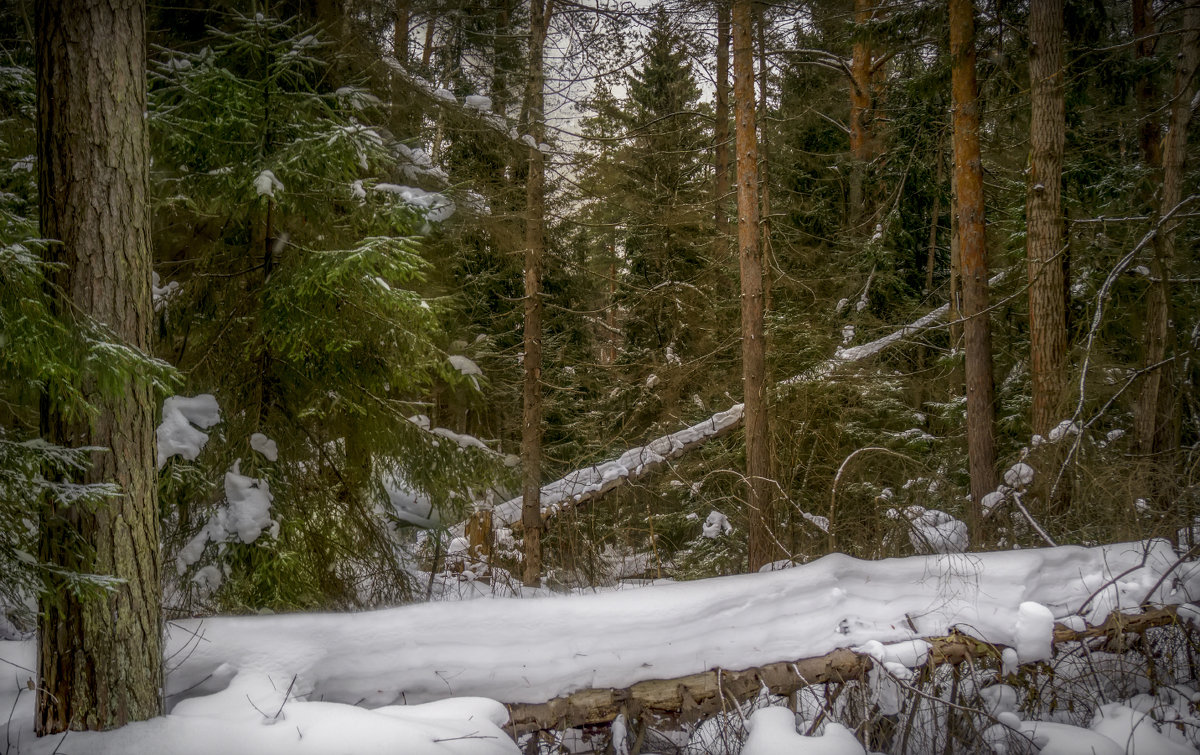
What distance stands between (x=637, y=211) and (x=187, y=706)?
946 cm

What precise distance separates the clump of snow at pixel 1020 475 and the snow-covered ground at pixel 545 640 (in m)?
1.64

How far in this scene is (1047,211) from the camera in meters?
7.41

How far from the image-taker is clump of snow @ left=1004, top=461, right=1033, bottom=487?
6.52 meters

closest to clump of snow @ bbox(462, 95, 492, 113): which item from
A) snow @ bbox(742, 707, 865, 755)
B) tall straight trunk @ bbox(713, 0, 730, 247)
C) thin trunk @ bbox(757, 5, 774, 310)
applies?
tall straight trunk @ bbox(713, 0, 730, 247)

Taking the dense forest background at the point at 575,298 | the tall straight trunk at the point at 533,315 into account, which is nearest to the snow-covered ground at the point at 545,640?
the dense forest background at the point at 575,298

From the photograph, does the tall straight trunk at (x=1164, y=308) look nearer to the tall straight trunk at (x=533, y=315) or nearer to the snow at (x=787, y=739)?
the snow at (x=787, y=739)

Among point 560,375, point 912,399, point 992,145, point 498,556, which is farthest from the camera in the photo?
point 560,375

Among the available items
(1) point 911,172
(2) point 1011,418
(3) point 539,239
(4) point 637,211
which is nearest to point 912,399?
(2) point 1011,418

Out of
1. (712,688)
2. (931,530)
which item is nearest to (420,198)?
(712,688)

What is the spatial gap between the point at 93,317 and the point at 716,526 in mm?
7230

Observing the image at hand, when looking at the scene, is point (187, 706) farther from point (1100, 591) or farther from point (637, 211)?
point (637, 211)

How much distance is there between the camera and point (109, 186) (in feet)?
9.66

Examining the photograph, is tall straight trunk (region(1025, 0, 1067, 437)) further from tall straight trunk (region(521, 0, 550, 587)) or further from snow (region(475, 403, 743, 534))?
tall straight trunk (region(521, 0, 550, 587))

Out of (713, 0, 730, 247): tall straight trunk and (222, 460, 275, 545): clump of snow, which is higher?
(713, 0, 730, 247): tall straight trunk
